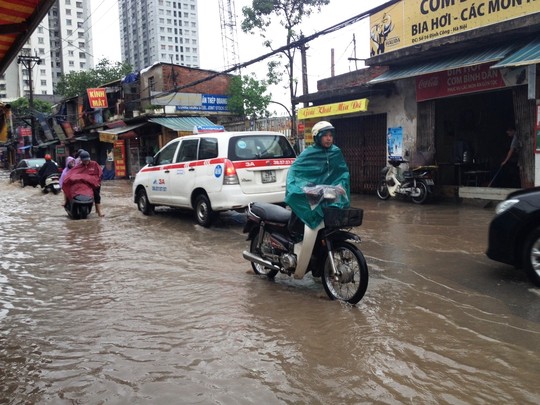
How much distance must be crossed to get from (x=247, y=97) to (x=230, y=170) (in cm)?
2357

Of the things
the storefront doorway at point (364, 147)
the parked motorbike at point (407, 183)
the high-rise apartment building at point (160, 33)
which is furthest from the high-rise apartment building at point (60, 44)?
the parked motorbike at point (407, 183)

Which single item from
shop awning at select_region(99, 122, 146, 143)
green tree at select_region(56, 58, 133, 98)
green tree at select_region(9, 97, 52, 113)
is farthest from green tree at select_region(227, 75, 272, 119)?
green tree at select_region(9, 97, 52, 113)

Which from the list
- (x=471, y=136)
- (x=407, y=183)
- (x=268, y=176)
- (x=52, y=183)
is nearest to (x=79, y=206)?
(x=268, y=176)

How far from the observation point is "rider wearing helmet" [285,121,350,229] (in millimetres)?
4609

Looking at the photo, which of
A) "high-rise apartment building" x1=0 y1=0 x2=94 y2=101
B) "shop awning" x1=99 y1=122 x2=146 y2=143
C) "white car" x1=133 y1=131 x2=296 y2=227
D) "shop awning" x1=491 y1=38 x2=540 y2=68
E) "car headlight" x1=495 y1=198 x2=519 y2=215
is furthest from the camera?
"high-rise apartment building" x1=0 y1=0 x2=94 y2=101

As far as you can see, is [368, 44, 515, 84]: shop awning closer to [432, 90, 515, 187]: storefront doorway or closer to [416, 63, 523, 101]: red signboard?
[416, 63, 523, 101]: red signboard

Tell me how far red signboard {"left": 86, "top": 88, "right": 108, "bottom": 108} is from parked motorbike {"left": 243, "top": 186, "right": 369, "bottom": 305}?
29.4 meters

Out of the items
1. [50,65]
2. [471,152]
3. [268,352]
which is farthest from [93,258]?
[50,65]

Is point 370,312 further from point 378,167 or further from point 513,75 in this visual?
point 378,167

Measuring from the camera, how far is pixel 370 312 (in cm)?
433

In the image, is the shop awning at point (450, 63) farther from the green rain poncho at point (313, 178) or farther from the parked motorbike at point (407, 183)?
the green rain poncho at point (313, 178)

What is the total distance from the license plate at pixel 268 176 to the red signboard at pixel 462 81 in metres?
5.63

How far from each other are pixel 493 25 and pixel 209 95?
2289 centimetres

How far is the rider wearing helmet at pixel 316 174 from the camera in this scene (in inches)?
181
